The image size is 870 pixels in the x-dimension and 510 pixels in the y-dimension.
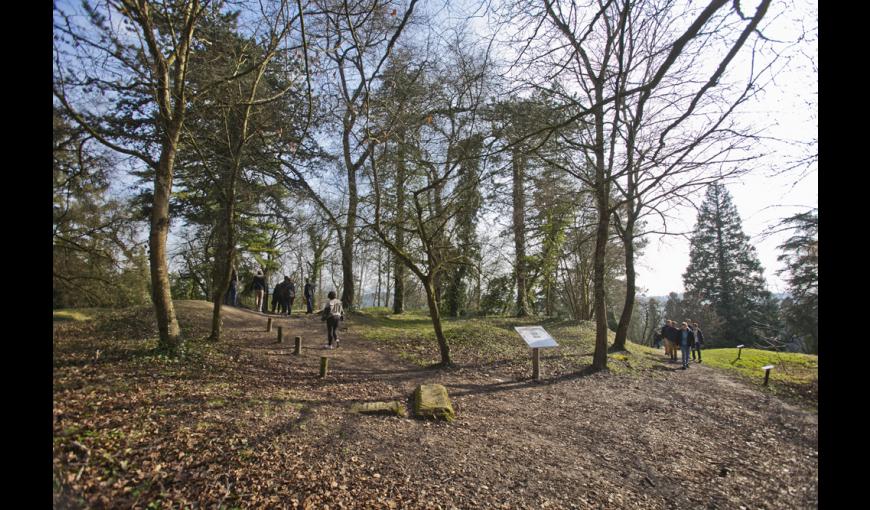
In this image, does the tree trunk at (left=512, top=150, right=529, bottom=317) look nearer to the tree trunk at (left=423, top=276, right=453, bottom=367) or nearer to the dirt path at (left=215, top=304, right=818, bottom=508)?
the tree trunk at (left=423, top=276, right=453, bottom=367)

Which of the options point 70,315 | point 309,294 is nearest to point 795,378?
point 70,315

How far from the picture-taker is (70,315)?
242cm

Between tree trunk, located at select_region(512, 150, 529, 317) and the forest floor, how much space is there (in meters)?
4.09

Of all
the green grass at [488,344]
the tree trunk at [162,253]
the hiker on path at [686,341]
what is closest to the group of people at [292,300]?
the green grass at [488,344]

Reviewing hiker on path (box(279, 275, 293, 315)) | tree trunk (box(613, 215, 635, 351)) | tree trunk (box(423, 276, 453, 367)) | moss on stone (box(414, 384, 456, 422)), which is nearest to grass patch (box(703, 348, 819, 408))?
tree trunk (box(613, 215, 635, 351))

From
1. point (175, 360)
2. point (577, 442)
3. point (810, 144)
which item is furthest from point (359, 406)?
point (810, 144)

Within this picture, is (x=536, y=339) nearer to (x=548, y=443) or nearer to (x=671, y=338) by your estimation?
(x=548, y=443)

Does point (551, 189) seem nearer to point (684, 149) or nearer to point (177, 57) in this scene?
point (684, 149)

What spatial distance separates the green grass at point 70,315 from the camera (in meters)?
2.30

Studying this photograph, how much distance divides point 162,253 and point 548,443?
20.3ft

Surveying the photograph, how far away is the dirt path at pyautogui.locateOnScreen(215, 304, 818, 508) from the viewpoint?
3.25m

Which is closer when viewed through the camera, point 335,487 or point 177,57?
point 335,487
